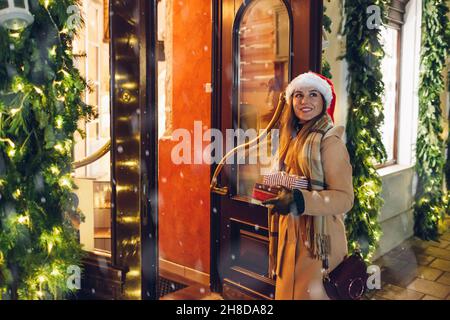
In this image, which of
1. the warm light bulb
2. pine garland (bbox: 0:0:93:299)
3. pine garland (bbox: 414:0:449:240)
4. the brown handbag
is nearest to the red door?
the brown handbag

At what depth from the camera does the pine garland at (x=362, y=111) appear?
4.25 metres

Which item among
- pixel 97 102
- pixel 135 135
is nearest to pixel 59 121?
pixel 135 135

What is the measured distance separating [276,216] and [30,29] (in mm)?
1769

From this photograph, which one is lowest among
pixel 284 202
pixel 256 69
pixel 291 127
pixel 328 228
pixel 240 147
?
pixel 328 228

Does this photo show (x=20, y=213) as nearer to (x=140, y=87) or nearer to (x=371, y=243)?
(x=140, y=87)

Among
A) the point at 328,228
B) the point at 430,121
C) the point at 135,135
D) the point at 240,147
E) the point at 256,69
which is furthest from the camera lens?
the point at 430,121

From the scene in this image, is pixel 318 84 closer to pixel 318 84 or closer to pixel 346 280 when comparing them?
pixel 318 84

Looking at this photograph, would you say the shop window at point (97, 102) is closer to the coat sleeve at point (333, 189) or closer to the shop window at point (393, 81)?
the coat sleeve at point (333, 189)

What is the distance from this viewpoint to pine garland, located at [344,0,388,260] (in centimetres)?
425

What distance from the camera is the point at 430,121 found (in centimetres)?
577

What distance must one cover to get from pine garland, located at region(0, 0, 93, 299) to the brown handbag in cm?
152

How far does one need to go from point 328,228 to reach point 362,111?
84.4 inches

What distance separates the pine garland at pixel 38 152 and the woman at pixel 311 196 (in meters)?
1.27

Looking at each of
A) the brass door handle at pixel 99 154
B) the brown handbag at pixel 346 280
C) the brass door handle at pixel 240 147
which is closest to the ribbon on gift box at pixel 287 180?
the brown handbag at pixel 346 280
